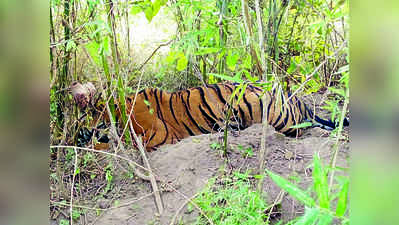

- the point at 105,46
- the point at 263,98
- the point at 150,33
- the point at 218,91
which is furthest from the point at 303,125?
the point at 105,46

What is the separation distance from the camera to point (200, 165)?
3.49 feet

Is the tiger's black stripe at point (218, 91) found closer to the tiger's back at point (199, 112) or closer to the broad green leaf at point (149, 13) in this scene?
the tiger's back at point (199, 112)

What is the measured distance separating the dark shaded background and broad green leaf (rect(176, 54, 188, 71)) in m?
0.54

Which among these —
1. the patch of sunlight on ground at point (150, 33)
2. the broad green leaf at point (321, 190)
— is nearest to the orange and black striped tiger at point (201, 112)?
the patch of sunlight on ground at point (150, 33)

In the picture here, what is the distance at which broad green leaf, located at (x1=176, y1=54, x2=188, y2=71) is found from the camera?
1.03 m

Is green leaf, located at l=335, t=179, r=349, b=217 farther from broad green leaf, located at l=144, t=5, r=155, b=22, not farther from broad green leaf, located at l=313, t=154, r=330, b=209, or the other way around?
broad green leaf, located at l=144, t=5, r=155, b=22

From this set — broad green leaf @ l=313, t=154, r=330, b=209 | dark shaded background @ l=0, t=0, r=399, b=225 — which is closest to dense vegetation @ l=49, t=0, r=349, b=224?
broad green leaf @ l=313, t=154, r=330, b=209

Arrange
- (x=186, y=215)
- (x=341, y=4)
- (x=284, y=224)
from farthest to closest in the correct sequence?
(x=186, y=215) < (x=284, y=224) < (x=341, y=4)

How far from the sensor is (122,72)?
43.2 inches

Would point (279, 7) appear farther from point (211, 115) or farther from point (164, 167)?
point (164, 167)
